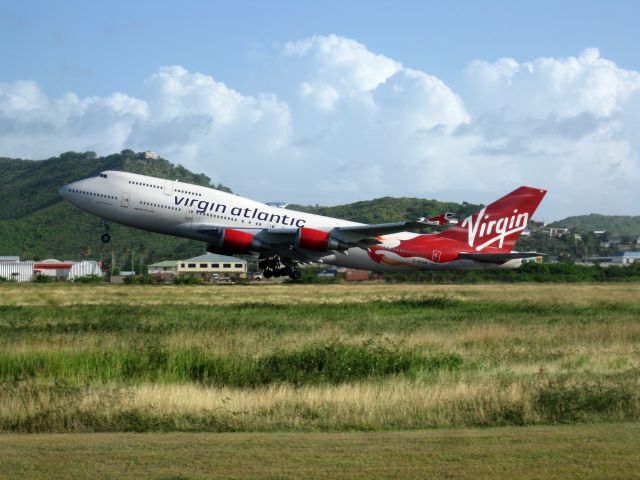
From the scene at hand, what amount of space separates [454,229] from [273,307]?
47.4 ft

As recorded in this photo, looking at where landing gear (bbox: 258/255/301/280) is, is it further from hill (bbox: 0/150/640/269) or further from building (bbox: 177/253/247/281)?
hill (bbox: 0/150/640/269)

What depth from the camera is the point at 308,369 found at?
17531 mm

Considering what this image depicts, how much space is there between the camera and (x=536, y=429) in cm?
1199

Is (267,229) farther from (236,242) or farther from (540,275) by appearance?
(540,275)

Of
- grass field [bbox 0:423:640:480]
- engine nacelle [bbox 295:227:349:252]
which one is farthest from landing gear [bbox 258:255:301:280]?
grass field [bbox 0:423:640:480]

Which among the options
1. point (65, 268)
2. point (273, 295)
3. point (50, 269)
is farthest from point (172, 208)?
point (50, 269)

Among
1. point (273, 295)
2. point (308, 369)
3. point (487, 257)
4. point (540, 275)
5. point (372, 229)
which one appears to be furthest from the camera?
point (540, 275)

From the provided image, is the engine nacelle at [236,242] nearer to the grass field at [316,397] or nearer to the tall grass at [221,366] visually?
the grass field at [316,397]

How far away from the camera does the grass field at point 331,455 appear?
30.1 feet

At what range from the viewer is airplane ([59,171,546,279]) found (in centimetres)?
3994

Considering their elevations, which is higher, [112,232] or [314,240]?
[112,232]

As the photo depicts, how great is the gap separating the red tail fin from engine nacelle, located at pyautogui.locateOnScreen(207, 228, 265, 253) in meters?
11.6

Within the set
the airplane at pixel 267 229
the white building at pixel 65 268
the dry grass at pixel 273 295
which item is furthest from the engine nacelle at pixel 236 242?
the white building at pixel 65 268

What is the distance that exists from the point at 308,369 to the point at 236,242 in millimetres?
22707
